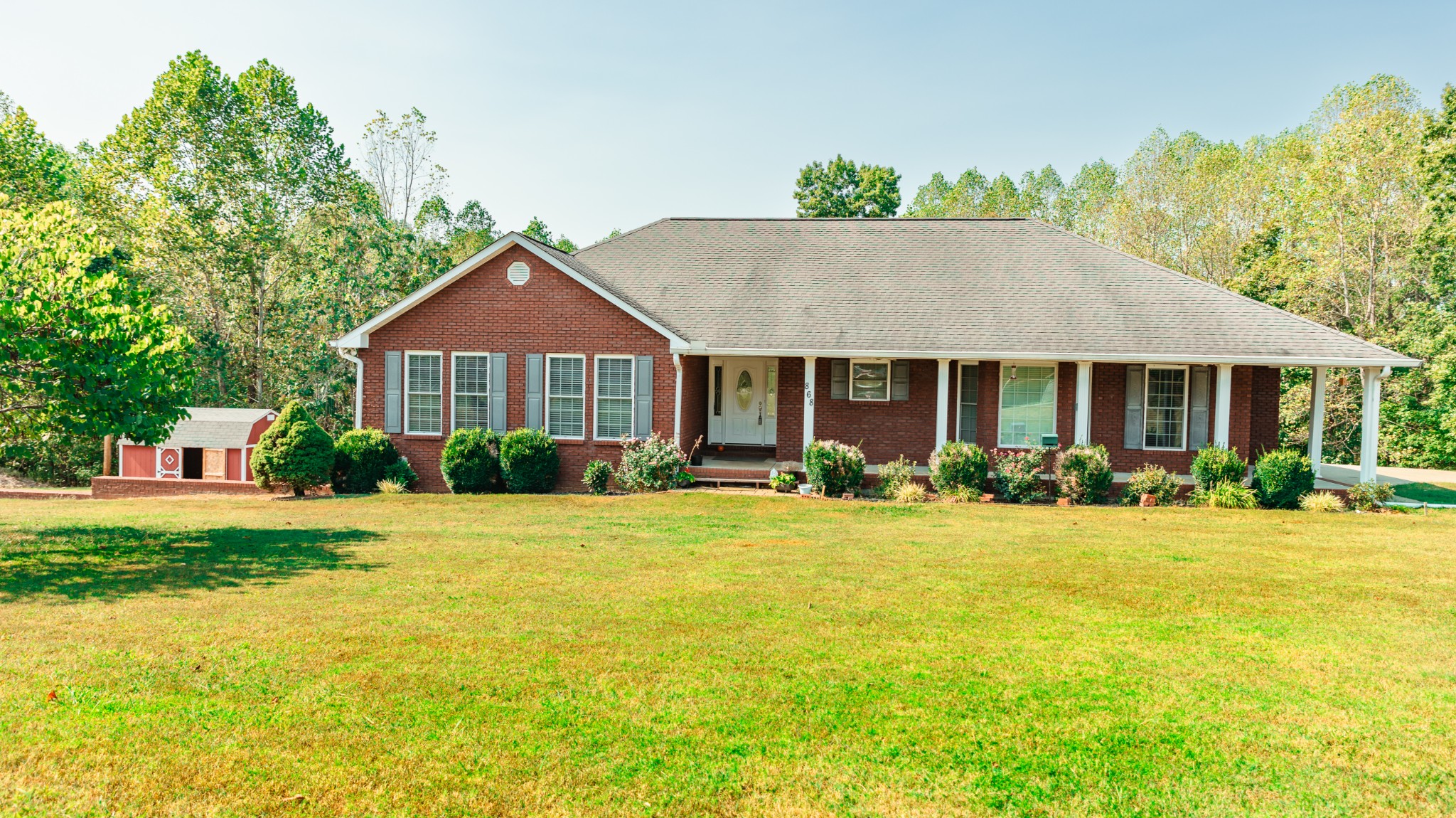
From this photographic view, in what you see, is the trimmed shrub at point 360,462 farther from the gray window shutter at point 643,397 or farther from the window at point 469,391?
the gray window shutter at point 643,397

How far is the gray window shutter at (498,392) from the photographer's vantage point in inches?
699

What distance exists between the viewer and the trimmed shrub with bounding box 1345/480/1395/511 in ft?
51.8

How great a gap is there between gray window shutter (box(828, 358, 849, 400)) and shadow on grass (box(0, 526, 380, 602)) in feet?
32.9

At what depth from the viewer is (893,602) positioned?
8.27 metres

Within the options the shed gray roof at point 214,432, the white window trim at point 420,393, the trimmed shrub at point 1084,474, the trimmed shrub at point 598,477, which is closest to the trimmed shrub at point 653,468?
the trimmed shrub at point 598,477

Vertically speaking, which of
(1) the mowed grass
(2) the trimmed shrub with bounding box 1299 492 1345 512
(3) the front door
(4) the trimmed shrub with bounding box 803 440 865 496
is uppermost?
(3) the front door

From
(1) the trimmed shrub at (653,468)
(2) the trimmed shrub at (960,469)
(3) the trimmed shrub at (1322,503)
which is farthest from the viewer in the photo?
(1) the trimmed shrub at (653,468)

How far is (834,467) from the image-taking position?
1628 centimetres

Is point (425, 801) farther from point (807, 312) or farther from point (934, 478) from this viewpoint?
point (807, 312)

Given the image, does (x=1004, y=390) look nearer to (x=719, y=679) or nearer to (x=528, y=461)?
(x=528, y=461)

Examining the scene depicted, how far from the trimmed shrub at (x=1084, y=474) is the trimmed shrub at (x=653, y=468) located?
7145 mm

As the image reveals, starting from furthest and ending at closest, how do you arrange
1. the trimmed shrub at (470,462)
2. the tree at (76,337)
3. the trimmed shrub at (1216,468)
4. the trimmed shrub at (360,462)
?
1. the trimmed shrub at (360,462)
2. the trimmed shrub at (470,462)
3. the trimmed shrub at (1216,468)
4. the tree at (76,337)

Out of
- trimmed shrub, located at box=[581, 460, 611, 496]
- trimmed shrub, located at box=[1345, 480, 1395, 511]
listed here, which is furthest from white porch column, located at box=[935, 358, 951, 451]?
trimmed shrub, located at box=[1345, 480, 1395, 511]

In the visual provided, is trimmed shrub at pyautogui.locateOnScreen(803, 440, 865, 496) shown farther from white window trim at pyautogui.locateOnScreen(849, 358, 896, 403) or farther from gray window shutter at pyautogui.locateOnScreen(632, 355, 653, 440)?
gray window shutter at pyautogui.locateOnScreen(632, 355, 653, 440)
